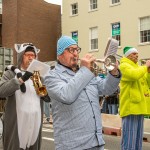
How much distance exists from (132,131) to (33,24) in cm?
3041

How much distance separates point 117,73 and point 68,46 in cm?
48

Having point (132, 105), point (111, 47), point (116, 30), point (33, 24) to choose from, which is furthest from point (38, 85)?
point (33, 24)

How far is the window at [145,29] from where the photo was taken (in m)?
27.2

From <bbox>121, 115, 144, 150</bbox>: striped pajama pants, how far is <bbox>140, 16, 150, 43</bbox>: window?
71.1 ft

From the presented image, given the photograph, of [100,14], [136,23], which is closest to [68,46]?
[136,23]

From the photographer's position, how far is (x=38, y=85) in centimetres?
479

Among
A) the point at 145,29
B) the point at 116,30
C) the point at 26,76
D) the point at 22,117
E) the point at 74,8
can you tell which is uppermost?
the point at 74,8

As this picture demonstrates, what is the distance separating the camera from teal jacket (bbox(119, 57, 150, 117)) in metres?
5.92

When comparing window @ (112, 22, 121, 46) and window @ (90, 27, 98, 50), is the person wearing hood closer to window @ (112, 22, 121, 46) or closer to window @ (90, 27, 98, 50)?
window @ (112, 22, 121, 46)

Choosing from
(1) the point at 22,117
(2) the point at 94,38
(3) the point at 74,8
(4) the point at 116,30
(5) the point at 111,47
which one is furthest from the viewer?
(3) the point at 74,8

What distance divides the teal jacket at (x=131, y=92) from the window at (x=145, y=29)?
70.2ft

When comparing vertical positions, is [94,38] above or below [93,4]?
below

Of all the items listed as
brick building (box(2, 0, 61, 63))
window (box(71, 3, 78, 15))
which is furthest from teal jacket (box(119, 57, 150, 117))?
brick building (box(2, 0, 61, 63))

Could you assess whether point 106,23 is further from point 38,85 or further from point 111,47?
point 111,47
